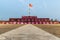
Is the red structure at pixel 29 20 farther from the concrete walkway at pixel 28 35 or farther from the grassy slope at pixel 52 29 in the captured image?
the concrete walkway at pixel 28 35

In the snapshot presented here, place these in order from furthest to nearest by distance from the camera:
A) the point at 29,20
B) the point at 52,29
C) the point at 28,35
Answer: the point at 29,20 → the point at 52,29 → the point at 28,35

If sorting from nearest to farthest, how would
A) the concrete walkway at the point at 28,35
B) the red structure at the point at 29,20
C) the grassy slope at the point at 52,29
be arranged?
the concrete walkway at the point at 28,35, the grassy slope at the point at 52,29, the red structure at the point at 29,20

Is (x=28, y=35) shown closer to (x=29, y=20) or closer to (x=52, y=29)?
(x=52, y=29)

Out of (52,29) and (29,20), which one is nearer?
(52,29)

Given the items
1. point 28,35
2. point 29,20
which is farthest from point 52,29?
point 29,20

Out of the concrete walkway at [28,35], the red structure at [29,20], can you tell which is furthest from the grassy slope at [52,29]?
the red structure at [29,20]

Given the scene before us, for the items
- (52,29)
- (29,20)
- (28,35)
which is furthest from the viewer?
(29,20)

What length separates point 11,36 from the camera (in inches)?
497

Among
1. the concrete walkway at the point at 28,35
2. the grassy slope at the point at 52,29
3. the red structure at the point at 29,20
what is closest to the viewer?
the concrete walkway at the point at 28,35

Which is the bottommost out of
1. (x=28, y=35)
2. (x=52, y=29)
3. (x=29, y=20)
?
(x=28, y=35)

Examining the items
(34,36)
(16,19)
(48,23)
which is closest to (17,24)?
(16,19)

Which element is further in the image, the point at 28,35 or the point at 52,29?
the point at 52,29

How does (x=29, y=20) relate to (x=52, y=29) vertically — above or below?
above

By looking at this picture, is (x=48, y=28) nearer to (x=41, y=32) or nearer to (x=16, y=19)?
(x=41, y=32)
